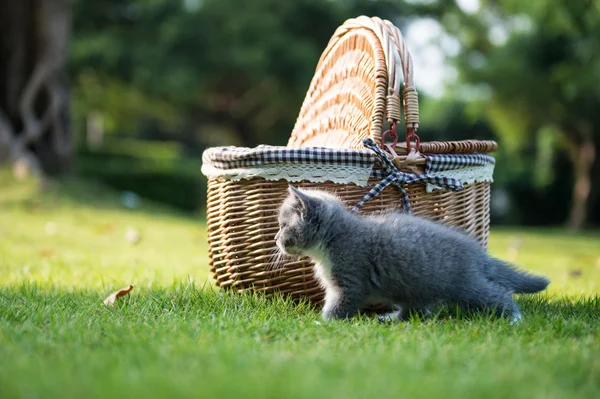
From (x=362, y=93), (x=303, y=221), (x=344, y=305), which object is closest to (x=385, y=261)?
(x=344, y=305)

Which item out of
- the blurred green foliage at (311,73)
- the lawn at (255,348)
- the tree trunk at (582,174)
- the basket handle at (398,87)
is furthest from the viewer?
the tree trunk at (582,174)

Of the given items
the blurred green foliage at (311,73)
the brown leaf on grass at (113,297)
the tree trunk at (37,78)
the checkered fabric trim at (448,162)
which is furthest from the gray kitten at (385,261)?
the blurred green foliage at (311,73)

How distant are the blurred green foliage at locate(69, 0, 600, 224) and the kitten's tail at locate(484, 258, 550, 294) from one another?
756 centimetres

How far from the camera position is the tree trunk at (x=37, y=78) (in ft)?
28.8

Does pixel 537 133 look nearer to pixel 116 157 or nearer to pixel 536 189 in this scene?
pixel 536 189

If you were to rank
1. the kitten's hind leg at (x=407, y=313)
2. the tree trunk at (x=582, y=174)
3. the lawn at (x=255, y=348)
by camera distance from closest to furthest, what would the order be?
the lawn at (x=255, y=348)
the kitten's hind leg at (x=407, y=313)
the tree trunk at (x=582, y=174)

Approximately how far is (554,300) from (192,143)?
2479 cm

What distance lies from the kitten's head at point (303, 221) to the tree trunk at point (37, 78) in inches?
281

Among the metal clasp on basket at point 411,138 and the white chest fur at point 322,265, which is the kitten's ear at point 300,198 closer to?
the white chest fur at point 322,265

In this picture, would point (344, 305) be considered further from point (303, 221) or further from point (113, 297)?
point (113, 297)

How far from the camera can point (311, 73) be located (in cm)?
1370

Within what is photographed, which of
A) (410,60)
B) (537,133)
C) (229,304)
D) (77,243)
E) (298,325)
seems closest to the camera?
(298,325)

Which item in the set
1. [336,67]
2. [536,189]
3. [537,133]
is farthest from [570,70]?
[336,67]

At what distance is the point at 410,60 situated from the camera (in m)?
2.74
